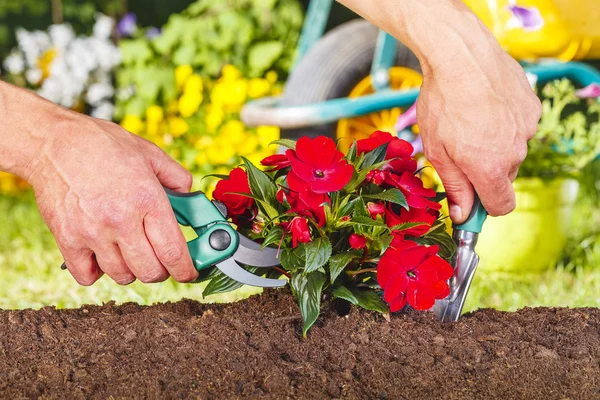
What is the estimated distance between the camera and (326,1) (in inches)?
132

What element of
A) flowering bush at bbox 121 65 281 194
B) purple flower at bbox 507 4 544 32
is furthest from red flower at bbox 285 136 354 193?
flowering bush at bbox 121 65 281 194

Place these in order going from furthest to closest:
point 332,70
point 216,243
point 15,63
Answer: point 15,63 → point 332,70 → point 216,243

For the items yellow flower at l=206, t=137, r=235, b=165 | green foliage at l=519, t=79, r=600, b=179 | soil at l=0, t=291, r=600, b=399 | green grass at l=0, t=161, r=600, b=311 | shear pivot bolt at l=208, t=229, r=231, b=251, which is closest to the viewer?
soil at l=0, t=291, r=600, b=399

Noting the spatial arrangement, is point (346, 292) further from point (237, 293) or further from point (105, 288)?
point (105, 288)

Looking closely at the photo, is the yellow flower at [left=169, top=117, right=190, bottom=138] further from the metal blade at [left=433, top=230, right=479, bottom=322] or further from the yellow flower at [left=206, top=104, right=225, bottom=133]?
the metal blade at [left=433, top=230, right=479, bottom=322]

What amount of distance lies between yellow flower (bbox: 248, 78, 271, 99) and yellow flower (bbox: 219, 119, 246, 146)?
0.19 meters

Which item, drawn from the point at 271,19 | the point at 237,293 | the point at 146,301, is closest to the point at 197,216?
the point at 146,301

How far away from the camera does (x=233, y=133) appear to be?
11.8ft

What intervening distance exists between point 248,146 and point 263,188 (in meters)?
2.27

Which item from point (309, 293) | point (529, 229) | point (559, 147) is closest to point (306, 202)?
point (309, 293)

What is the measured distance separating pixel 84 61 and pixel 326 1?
149 centimetres

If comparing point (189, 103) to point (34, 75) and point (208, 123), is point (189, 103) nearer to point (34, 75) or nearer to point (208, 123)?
point (208, 123)

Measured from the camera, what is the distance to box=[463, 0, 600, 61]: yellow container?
9.05 feet

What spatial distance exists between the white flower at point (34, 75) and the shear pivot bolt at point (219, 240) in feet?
10.5
